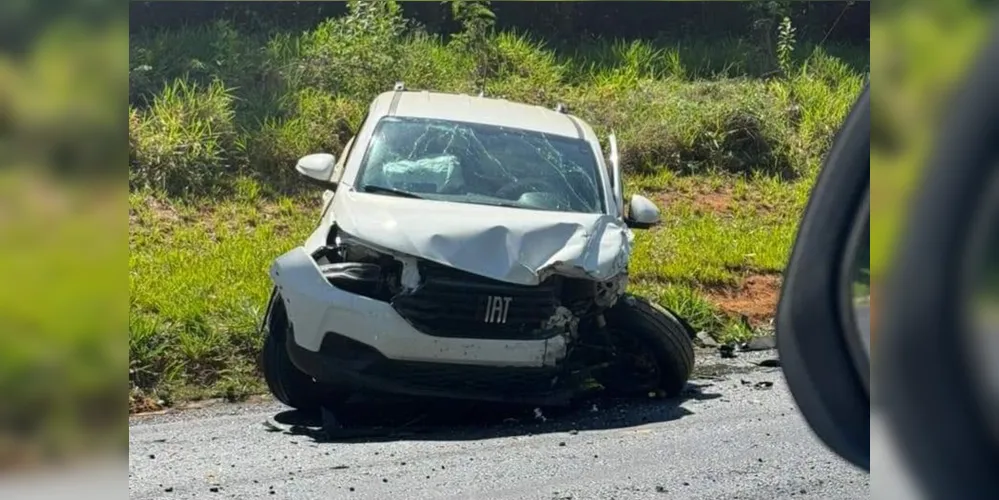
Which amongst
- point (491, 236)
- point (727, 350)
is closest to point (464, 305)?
point (491, 236)

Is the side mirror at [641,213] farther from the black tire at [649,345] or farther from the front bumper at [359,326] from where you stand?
the front bumper at [359,326]

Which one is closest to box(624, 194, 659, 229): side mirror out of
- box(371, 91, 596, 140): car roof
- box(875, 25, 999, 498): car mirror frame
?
box(371, 91, 596, 140): car roof

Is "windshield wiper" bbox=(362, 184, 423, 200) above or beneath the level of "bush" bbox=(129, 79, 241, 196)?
above

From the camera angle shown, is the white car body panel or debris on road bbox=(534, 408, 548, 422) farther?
debris on road bbox=(534, 408, 548, 422)

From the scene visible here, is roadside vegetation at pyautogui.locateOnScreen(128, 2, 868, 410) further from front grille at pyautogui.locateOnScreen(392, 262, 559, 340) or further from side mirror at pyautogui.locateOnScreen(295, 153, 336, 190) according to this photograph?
front grille at pyautogui.locateOnScreen(392, 262, 559, 340)

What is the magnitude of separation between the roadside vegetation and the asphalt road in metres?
0.63

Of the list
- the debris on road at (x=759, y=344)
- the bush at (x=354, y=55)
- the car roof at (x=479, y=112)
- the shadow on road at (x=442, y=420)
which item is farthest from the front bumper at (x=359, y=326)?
the bush at (x=354, y=55)

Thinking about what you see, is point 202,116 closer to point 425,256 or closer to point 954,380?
point 425,256

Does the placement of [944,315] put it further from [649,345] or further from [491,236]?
[649,345]

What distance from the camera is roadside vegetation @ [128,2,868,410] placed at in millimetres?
4305

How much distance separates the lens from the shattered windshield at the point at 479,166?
3.87 metres

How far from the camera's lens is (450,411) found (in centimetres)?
379

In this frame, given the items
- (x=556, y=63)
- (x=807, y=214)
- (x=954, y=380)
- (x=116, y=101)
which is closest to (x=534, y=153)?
(x=556, y=63)

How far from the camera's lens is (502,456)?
3.38m
